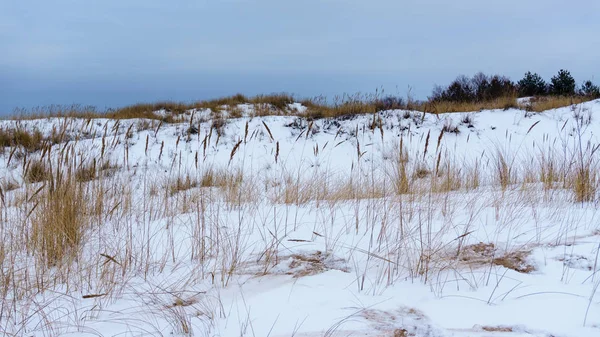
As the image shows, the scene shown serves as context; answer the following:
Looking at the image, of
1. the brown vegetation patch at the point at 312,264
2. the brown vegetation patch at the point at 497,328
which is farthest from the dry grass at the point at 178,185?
the brown vegetation patch at the point at 497,328

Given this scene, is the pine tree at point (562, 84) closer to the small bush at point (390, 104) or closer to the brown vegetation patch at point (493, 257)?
the small bush at point (390, 104)

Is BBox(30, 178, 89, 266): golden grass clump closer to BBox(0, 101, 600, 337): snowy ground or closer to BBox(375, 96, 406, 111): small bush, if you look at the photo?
BBox(0, 101, 600, 337): snowy ground

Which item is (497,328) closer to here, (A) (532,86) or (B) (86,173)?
(B) (86,173)

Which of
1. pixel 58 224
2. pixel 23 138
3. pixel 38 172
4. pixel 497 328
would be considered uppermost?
pixel 23 138

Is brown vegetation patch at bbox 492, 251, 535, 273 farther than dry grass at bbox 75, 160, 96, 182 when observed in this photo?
No

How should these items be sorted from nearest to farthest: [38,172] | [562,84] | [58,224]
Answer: [58,224]
[38,172]
[562,84]

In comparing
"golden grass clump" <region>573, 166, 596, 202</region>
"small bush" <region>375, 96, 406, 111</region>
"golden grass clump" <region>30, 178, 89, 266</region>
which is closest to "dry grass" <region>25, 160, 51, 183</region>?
"golden grass clump" <region>30, 178, 89, 266</region>

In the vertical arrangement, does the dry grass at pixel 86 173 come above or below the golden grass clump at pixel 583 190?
above

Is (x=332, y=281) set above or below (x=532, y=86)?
below

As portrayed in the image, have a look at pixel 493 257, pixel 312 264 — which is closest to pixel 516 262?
pixel 493 257

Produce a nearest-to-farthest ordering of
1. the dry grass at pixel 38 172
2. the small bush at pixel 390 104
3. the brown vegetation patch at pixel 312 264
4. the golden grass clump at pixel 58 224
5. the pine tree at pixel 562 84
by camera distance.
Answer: the brown vegetation patch at pixel 312 264
the golden grass clump at pixel 58 224
the dry grass at pixel 38 172
the small bush at pixel 390 104
the pine tree at pixel 562 84

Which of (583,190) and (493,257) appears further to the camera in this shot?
(583,190)

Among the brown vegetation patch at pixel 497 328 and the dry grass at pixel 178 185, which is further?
the dry grass at pixel 178 185

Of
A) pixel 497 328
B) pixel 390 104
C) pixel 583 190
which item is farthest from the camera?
pixel 390 104
